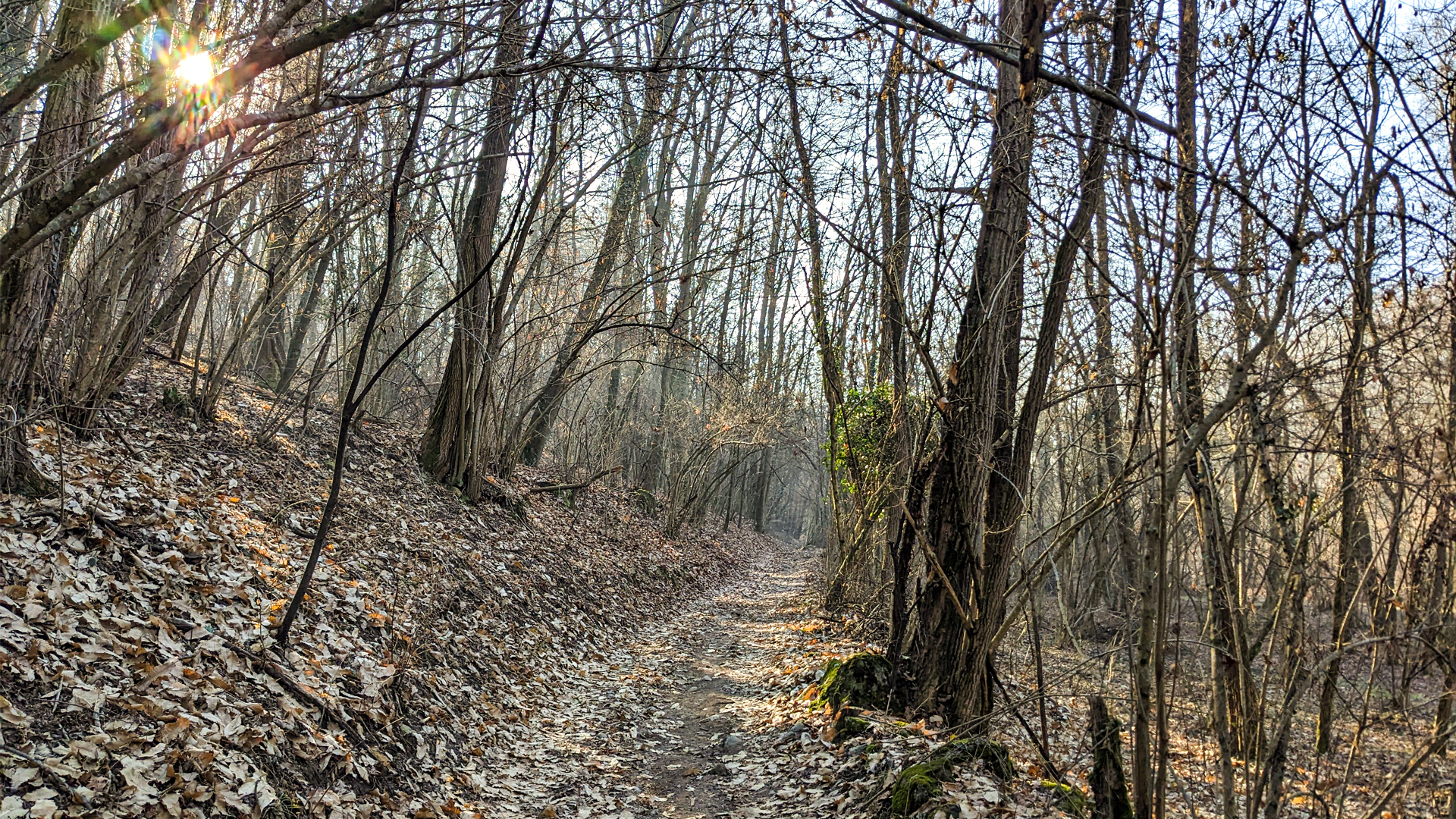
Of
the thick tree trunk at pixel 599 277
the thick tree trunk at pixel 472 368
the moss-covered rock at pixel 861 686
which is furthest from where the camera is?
the thick tree trunk at pixel 599 277

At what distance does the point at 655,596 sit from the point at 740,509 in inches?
729

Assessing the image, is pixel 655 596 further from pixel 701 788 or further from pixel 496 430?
pixel 701 788

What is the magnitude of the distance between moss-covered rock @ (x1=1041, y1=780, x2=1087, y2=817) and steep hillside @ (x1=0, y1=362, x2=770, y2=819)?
3.28 m

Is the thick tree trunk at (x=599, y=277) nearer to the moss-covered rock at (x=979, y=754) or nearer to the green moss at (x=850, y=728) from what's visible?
the green moss at (x=850, y=728)

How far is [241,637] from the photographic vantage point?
4.31 m

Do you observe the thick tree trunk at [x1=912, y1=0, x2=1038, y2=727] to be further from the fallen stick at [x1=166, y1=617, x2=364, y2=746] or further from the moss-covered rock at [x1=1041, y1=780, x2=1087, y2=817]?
the fallen stick at [x1=166, y1=617, x2=364, y2=746]

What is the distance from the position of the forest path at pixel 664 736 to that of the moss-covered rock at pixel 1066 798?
1.41 metres

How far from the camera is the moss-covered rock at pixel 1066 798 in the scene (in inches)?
164

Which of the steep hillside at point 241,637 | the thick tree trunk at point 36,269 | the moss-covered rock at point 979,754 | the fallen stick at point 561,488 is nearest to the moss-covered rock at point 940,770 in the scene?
the moss-covered rock at point 979,754

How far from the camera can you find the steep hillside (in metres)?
3.15

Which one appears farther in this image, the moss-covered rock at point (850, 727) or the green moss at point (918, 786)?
the moss-covered rock at point (850, 727)

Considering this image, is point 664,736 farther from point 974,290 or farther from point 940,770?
point 974,290

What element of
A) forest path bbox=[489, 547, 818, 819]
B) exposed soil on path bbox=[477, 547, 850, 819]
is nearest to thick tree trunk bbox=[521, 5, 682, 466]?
forest path bbox=[489, 547, 818, 819]

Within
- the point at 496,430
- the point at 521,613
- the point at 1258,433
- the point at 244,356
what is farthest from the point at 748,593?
the point at 1258,433
